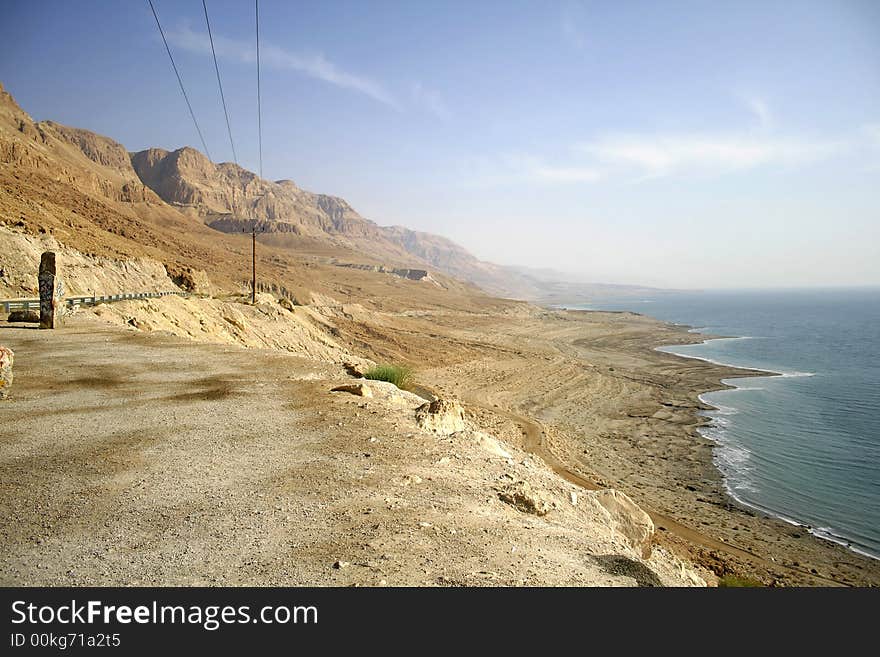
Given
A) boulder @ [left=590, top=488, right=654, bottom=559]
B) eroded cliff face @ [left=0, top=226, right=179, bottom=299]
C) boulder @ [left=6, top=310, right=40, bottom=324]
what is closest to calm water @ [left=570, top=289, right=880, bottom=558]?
boulder @ [left=590, top=488, right=654, bottom=559]

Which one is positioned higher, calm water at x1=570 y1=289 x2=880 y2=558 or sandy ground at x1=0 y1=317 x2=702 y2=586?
sandy ground at x1=0 y1=317 x2=702 y2=586

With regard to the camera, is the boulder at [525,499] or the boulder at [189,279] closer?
the boulder at [525,499]

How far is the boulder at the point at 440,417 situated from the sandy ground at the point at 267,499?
276mm

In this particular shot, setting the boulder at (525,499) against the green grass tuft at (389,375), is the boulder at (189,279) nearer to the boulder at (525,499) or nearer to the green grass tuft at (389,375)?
the green grass tuft at (389,375)

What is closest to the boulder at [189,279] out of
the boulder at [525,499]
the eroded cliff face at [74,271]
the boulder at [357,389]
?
the eroded cliff face at [74,271]

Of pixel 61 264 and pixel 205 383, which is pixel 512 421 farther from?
pixel 61 264

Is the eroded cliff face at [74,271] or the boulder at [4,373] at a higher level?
the eroded cliff face at [74,271]

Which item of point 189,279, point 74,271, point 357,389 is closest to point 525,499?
point 357,389

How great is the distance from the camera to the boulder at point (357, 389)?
10.7 metres

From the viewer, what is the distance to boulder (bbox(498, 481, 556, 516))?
685 cm

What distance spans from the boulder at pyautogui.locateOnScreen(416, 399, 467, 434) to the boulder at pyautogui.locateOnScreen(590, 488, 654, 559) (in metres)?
2.92

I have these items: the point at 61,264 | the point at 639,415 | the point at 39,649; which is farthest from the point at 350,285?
the point at 39,649

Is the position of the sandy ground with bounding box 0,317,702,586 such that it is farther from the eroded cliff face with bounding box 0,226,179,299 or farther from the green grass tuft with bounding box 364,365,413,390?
the eroded cliff face with bounding box 0,226,179,299

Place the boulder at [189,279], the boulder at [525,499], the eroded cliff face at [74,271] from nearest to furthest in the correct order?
the boulder at [525,499], the eroded cliff face at [74,271], the boulder at [189,279]
